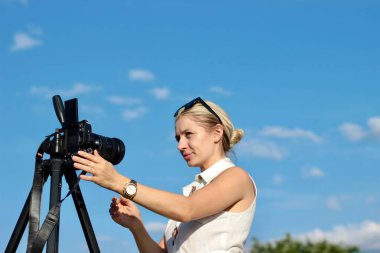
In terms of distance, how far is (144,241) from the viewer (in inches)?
159

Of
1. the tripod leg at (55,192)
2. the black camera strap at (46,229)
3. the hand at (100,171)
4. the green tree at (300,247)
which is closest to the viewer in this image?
the hand at (100,171)

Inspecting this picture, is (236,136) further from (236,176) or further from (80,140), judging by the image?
(80,140)

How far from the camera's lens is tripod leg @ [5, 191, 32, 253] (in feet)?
12.4

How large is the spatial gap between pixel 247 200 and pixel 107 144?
37.3 inches

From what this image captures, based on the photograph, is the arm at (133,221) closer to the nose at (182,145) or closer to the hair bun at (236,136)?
the nose at (182,145)

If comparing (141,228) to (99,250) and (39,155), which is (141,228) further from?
(39,155)

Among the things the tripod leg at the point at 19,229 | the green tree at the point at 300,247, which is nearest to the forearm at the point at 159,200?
the tripod leg at the point at 19,229

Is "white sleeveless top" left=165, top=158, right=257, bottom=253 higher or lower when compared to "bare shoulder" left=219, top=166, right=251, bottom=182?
lower

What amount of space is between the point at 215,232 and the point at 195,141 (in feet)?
1.91

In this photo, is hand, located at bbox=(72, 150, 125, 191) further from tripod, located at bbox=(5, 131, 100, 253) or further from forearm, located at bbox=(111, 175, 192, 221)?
tripod, located at bbox=(5, 131, 100, 253)

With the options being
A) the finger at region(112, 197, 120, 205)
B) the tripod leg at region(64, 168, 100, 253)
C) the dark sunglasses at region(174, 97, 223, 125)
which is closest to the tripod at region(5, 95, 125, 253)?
the tripod leg at region(64, 168, 100, 253)

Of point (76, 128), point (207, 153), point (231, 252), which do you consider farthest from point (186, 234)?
point (76, 128)

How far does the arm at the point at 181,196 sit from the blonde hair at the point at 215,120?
0.98 ft

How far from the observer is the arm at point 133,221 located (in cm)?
397
